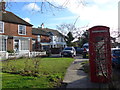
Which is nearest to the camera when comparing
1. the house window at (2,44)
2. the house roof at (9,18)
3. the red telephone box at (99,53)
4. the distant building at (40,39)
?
the red telephone box at (99,53)

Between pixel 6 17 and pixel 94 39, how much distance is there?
898 inches

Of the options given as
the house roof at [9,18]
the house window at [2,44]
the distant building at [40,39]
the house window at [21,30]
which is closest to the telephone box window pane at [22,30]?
the house window at [21,30]

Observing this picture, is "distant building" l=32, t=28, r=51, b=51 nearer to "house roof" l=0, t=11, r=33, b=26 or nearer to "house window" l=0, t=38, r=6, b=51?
"house roof" l=0, t=11, r=33, b=26

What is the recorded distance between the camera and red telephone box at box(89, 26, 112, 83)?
19.1 ft

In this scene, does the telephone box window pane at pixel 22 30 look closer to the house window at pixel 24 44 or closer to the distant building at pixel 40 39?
the house window at pixel 24 44

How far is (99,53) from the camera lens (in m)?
5.75

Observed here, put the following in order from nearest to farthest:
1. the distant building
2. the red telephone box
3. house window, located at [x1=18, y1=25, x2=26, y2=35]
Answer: the red telephone box → house window, located at [x1=18, y1=25, x2=26, y2=35] → the distant building

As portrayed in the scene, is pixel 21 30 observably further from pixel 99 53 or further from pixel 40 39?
pixel 99 53

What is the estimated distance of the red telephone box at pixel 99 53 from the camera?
582cm

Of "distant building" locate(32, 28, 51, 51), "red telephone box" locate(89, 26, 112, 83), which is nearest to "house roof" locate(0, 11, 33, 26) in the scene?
"distant building" locate(32, 28, 51, 51)

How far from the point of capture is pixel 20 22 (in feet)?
89.8

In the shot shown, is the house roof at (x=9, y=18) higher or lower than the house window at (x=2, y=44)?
higher

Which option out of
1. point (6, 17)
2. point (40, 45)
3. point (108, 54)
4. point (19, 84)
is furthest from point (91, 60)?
point (40, 45)

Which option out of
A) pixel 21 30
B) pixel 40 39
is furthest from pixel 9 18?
pixel 40 39
